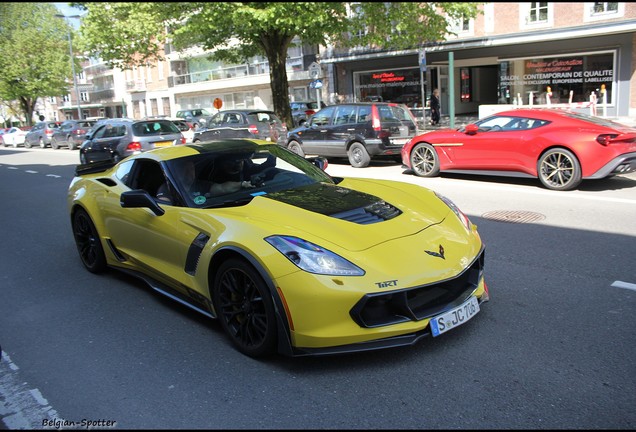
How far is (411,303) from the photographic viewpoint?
3326mm

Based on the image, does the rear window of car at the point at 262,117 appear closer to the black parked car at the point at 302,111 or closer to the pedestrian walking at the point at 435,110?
the black parked car at the point at 302,111

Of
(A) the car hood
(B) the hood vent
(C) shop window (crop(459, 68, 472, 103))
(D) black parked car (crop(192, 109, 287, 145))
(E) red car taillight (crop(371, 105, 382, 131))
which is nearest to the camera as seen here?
(A) the car hood

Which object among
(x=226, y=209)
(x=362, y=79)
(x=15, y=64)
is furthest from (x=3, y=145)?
A: (x=226, y=209)

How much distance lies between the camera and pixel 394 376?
126 inches

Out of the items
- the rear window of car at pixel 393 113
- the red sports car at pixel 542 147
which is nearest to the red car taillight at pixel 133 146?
the rear window of car at pixel 393 113

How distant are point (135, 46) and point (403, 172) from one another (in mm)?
23063

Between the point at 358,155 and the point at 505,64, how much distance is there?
14803 mm

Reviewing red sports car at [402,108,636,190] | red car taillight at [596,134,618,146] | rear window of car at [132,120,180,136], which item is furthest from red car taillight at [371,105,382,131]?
rear window of car at [132,120,180,136]

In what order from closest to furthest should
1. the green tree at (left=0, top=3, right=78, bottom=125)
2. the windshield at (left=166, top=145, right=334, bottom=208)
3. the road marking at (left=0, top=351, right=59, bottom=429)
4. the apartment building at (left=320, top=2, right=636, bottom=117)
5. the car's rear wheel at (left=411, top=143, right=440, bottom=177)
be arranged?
the road marking at (left=0, top=351, right=59, bottom=429) → the windshield at (left=166, top=145, right=334, bottom=208) → the car's rear wheel at (left=411, top=143, right=440, bottom=177) → the apartment building at (left=320, top=2, right=636, bottom=117) → the green tree at (left=0, top=3, right=78, bottom=125)

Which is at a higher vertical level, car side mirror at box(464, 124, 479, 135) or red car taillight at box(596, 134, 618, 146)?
car side mirror at box(464, 124, 479, 135)

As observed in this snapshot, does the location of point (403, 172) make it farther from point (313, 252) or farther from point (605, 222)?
point (313, 252)

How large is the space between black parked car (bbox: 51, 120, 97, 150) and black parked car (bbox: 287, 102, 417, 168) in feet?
54.3

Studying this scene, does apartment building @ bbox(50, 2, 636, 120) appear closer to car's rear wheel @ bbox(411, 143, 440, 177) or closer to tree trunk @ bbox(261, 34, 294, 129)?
tree trunk @ bbox(261, 34, 294, 129)

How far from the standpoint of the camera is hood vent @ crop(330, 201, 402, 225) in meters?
3.74
